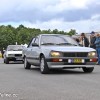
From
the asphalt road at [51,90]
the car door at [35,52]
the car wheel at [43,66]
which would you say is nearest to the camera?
the asphalt road at [51,90]

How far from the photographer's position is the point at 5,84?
37.5 ft

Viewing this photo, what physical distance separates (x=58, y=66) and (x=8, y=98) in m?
6.02

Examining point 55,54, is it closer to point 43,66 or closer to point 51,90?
point 43,66

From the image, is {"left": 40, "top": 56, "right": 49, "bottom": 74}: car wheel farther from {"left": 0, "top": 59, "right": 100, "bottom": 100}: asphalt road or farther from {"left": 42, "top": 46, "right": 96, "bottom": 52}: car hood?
{"left": 0, "top": 59, "right": 100, "bottom": 100}: asphalt road

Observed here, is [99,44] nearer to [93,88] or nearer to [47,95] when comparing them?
[93,88]

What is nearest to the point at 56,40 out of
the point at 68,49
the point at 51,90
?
the point at 68,49

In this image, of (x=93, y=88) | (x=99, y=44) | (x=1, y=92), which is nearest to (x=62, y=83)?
(x=93, y=88)

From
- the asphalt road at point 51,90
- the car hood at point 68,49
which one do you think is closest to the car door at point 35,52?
the car hood at point 68,49

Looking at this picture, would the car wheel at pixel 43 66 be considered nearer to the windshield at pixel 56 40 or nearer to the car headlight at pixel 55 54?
the car headlight at pixel 55 54

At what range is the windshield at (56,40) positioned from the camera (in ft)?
52.3

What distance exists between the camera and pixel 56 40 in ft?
52.9

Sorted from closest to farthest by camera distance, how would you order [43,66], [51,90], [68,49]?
[51,90] → [68,49] → [43,66]

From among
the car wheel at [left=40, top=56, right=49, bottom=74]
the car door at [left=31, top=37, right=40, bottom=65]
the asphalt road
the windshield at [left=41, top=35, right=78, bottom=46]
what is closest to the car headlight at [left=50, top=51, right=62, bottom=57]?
the car wheel at [left=40, top=56, right=49, bottom=74]

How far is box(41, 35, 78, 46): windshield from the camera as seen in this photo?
52.3 feet
